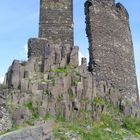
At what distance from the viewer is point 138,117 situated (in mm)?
22609

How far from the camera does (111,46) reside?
24.7 metres

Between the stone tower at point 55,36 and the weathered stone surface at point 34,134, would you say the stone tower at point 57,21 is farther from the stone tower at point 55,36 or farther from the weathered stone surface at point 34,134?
the weathered stone surface at point 34,134

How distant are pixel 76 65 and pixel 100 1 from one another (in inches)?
192

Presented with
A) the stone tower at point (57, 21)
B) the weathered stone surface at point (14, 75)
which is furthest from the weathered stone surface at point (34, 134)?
the stone tower at point (57, 21)

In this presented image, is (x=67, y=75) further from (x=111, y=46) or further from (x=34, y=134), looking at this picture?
(x=34, y=134)

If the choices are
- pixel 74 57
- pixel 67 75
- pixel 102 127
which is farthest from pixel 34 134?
pixel 74 57

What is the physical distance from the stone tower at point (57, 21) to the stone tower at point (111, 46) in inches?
42.9

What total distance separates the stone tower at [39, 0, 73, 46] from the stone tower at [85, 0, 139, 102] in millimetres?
1090

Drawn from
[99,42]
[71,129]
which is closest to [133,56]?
[99,42]

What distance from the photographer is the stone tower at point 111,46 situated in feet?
78.3

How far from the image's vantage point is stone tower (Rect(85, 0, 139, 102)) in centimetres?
2386

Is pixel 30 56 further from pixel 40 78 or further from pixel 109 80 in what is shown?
pixel 109 80

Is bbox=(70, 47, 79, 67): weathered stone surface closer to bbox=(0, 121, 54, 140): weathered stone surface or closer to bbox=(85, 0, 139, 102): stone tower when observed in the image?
bbox=(85, 0, 139, 102): stone tower

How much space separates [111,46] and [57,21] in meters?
3.44
